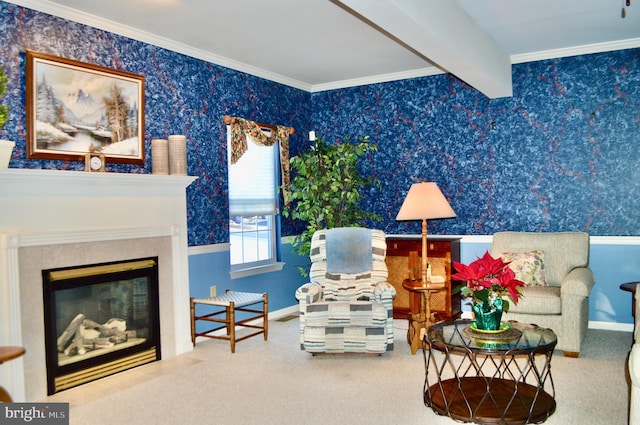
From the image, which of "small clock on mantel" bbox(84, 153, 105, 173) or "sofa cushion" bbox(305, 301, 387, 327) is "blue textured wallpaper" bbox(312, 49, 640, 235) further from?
"small clock on mantel" bbox(84, 153, 105, 173)

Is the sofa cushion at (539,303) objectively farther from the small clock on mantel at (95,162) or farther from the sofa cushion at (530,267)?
the small clock on mantel at (95,162)

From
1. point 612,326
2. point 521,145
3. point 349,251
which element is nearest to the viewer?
point 349,251

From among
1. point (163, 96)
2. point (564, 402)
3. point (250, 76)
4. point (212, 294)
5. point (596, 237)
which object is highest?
point (250, 76)

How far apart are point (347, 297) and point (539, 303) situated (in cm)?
152

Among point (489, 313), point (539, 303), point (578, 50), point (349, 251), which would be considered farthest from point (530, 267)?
point (578, 50)

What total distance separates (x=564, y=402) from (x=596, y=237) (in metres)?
2.39

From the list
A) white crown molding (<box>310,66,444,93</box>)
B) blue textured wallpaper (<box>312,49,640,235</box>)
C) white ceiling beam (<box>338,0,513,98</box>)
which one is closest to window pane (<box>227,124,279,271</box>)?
white crown molding (<box>310,66,444,93</box>)

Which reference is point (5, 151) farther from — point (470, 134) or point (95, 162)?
point (470, 134)

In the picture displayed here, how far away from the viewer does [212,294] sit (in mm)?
5234

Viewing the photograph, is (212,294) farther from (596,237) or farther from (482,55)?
(596,237)

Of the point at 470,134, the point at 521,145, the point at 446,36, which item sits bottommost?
the point at 521,145

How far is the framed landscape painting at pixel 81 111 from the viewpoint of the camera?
383cm

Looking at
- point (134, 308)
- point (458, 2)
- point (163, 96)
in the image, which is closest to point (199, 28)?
point (163, 96)

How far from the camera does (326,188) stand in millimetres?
5910
